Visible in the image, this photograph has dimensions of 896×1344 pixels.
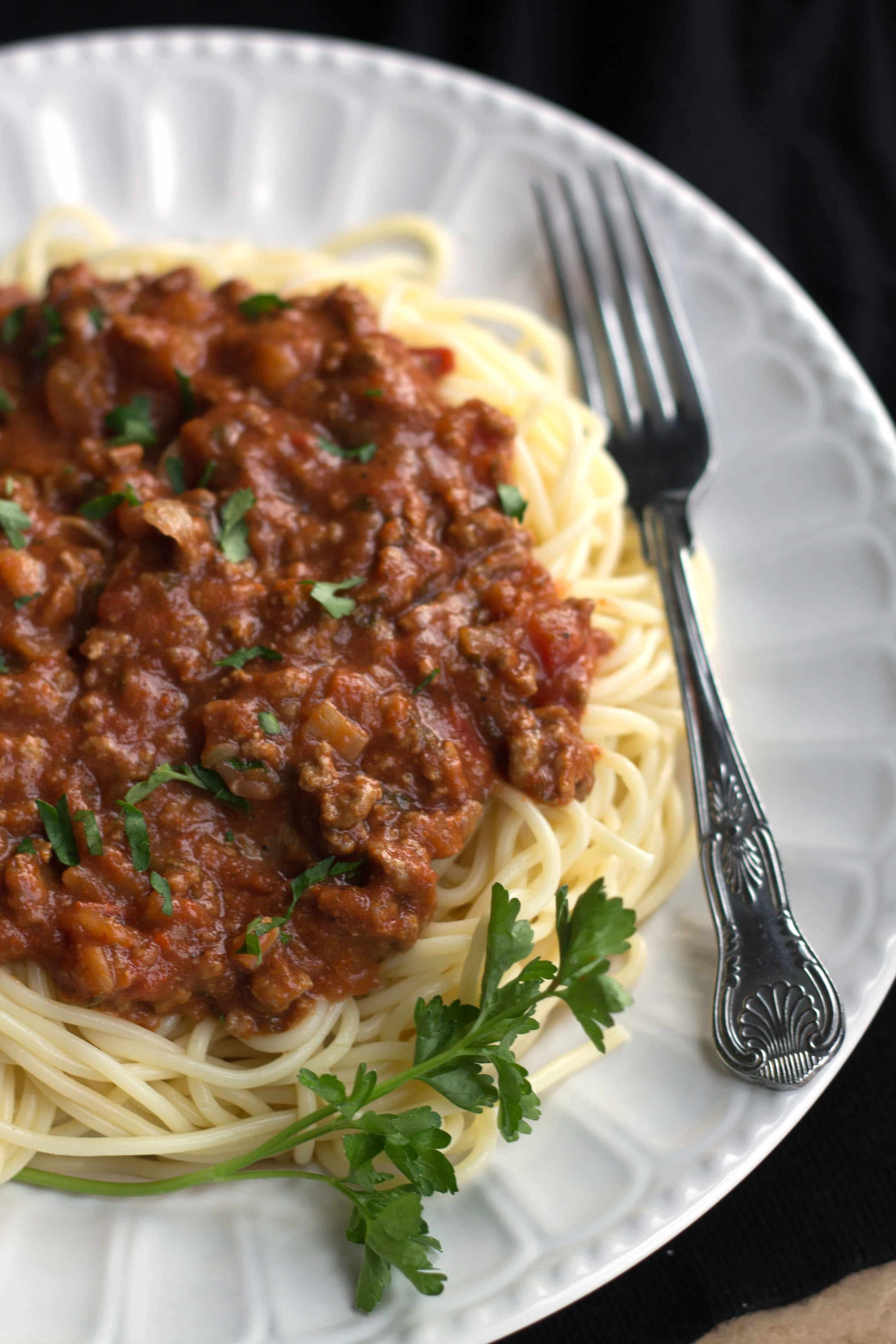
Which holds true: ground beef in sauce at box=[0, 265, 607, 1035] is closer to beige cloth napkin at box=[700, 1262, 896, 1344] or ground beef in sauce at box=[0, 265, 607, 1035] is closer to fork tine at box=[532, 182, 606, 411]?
fork tine at box=[532, 182, 606, 411]

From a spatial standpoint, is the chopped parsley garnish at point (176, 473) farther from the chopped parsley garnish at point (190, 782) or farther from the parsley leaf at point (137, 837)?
the parsley leaf at point (137, 837)

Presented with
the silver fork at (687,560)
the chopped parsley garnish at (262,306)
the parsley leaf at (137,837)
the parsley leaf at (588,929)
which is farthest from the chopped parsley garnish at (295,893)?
the chopped parsley garnish at (262,306)

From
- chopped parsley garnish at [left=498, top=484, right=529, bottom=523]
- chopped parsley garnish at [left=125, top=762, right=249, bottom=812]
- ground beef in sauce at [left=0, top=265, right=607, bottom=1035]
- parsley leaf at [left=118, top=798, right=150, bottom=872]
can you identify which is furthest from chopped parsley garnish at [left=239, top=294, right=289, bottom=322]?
parsley leaf at [left=118, top=798, right=150, bottom=872]

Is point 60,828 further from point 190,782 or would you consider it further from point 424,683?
point 424,683

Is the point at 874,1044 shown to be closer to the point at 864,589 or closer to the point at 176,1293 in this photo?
the point at 864,589

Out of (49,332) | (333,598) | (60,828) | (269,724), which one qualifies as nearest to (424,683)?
(333,598)

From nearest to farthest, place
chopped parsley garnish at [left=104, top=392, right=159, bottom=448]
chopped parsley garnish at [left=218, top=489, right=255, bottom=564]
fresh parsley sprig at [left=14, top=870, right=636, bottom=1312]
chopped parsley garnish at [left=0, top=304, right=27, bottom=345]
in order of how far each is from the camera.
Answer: fresh parsley sprig at [left=14, top=870, right=636, bottom=1312], chopped parsley garnish at [left=218, top=489, right=255, bottom=564], chopped parsley garnish at [left=104, top=392, right=159, bottom=448], chopped parsley garnish at [left=0, top=304, right=27, bottom=345]
